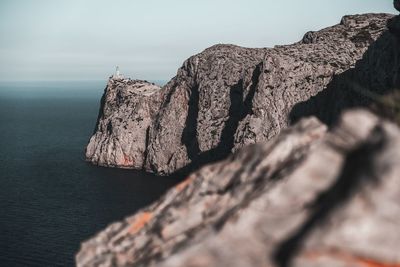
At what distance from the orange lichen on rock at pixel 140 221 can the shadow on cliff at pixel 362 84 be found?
6122cm

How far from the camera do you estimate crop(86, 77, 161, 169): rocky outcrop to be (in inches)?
5472

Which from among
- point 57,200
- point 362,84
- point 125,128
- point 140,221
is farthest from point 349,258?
point 125,128

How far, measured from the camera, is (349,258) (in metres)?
9.65

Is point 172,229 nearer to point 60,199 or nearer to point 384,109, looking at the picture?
point 384,109

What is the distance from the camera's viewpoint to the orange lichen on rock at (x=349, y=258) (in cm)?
957

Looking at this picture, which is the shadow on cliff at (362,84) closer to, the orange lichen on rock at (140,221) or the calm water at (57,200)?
the calm water at (57,200)

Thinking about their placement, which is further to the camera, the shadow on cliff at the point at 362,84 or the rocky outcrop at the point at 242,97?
the rocky outcrop at the point at 242,97

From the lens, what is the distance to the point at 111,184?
116m

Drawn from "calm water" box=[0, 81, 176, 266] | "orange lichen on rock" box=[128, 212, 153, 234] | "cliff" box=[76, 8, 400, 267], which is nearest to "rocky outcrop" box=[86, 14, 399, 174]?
"calm water" box=[0, 81, 176, 266]

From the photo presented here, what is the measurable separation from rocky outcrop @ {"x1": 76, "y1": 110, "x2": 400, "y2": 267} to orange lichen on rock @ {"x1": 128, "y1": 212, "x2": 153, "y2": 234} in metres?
0.04

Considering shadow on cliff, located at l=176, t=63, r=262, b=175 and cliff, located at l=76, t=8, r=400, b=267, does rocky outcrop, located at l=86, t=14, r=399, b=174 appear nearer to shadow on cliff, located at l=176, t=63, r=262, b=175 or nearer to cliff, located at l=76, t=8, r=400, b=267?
shadow on cliff, located at l=176, t=63, r=262, b=175

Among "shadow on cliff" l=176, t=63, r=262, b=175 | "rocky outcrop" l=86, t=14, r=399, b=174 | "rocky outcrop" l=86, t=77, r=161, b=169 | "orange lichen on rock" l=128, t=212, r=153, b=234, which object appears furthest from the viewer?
"rocky outcrop" l=86, t=77, r=161, b=169

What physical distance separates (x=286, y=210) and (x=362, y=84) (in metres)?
88.0

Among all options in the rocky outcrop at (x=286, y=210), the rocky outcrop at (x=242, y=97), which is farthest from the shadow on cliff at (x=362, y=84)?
the rocky outcrop at (x=286, y=210)
